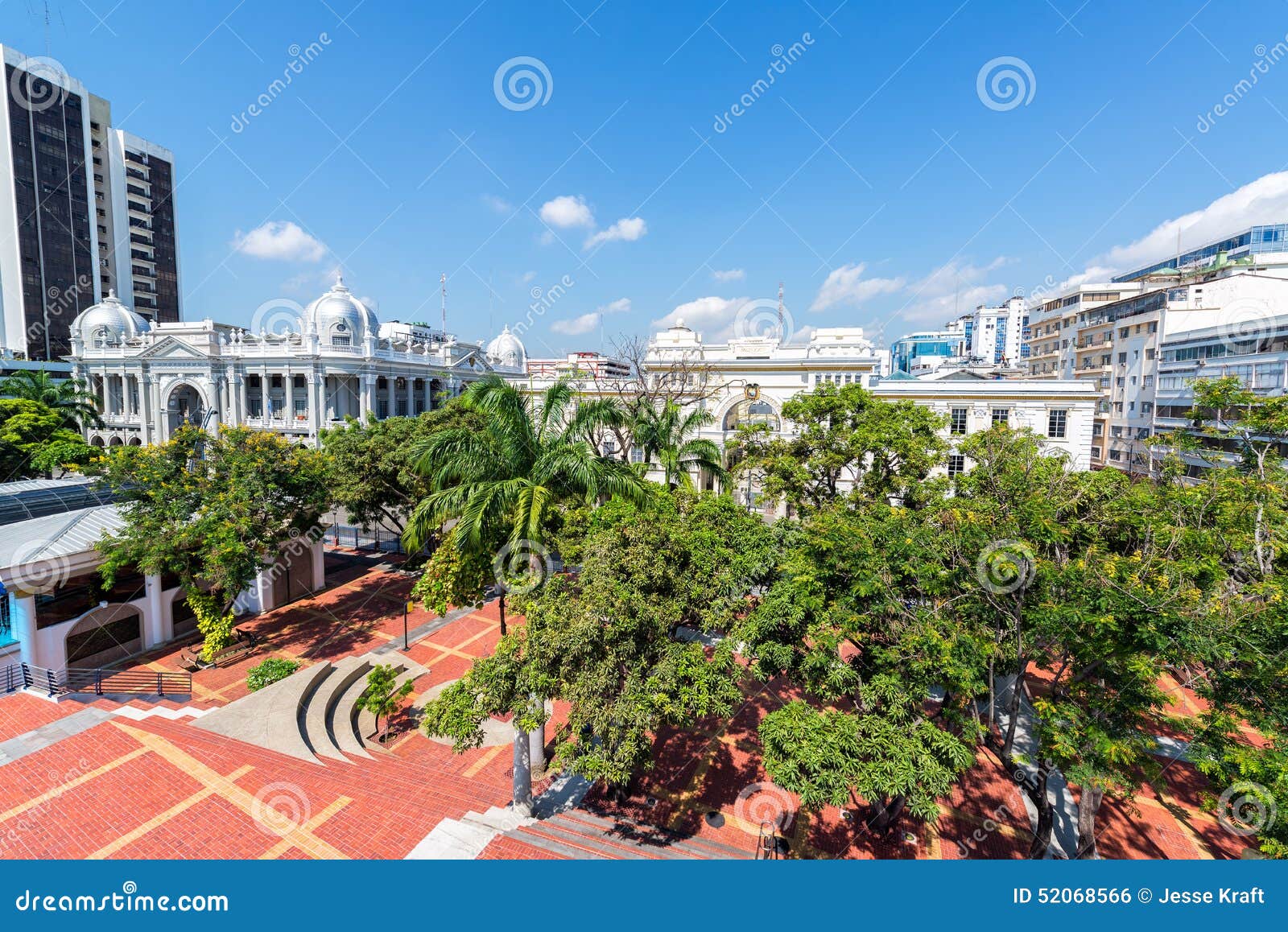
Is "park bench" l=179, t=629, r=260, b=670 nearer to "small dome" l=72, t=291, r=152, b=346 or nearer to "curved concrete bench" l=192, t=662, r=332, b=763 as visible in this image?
"curved concrete bench" l=192, t=662, r=332, b=763

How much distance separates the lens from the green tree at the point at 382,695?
15.7 metres

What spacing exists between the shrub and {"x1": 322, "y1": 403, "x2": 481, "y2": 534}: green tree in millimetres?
7903

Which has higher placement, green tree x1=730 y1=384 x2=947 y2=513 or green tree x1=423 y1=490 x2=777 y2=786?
green tree x1=730 y1=384 x2=947 y2=513

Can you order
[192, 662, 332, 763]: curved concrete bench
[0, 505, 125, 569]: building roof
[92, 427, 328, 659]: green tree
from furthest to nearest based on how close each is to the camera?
[92, 427, 328, 659]: green tree
[0, 505, 125, 569]: building roof
[192, 662, 332, 763]: curved concrete bench

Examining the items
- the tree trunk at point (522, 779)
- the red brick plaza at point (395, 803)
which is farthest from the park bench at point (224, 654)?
the tree trunk at point (522, 779)

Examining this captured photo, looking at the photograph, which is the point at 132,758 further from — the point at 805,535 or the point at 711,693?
the point at 805,535

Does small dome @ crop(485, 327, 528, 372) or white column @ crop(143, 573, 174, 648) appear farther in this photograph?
small dome @ crop(485, 327, 528, 372)

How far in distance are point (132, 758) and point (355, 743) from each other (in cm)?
457

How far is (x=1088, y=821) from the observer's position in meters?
10.6

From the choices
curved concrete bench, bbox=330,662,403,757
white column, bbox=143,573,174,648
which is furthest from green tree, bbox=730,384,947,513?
white column, bbox=143,573,174,648

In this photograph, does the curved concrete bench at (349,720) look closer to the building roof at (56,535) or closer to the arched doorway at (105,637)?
the arched doorway at (105,637)

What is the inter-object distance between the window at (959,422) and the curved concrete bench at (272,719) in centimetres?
3487

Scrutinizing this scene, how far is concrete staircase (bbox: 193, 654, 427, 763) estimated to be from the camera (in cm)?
1343

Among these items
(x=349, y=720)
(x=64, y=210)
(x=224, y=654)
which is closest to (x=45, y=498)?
(x=224, y=654)
